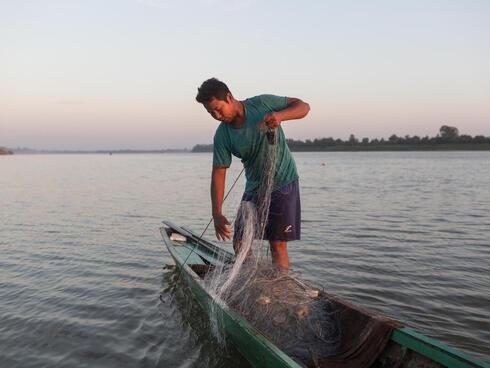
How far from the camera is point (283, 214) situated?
4988 millimetres

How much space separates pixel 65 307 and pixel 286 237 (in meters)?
4.00

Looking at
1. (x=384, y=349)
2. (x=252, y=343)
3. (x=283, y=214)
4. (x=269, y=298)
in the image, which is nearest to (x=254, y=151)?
(x=283, y=214)

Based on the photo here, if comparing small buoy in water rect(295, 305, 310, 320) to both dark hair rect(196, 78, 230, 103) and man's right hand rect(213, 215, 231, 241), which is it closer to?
man's right hand rect(213, 215, 231, 241)

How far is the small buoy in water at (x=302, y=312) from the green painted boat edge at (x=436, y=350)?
3.17 feet

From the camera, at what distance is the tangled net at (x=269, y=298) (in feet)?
14.4

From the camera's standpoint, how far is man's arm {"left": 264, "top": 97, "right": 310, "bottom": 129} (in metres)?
4.18

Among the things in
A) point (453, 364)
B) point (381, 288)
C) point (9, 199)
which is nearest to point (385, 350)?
point (453, 364)

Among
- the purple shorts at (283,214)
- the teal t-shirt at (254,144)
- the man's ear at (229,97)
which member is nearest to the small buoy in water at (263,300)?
the purple shorts at (283,214)

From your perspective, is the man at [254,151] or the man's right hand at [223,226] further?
the man's right hand at [223,226]

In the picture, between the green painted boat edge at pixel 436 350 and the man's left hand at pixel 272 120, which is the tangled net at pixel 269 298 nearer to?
the man's left hand at pixel 272 120

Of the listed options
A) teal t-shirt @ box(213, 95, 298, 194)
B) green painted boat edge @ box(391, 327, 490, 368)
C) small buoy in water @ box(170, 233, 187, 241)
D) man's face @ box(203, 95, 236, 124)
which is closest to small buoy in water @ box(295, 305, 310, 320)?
green painted boat edge @ box(391, 327, 490, 368)

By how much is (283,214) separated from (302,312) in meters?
1.10

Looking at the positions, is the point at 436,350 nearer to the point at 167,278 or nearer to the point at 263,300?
the point at 263,300

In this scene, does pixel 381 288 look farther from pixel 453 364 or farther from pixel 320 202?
pixel 320 202
